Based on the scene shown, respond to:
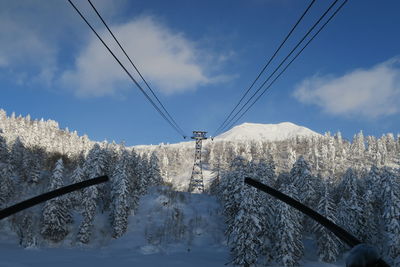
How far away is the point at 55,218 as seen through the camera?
2375 inches

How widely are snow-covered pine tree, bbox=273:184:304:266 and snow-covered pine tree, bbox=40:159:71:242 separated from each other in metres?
37.5

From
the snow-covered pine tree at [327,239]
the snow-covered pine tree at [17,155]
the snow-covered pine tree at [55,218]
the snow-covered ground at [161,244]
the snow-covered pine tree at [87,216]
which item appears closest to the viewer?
the snow-covered ground at [161,244]

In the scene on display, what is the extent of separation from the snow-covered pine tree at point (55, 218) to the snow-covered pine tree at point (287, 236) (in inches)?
1478

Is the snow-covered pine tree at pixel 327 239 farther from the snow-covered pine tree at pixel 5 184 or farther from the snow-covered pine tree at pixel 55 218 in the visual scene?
the snow-covered pine tree at pixel 5 184

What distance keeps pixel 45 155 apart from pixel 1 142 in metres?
30.8

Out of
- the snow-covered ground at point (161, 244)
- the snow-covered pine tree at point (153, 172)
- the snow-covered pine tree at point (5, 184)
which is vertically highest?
the snow-covered pine tree at point (153, 172)

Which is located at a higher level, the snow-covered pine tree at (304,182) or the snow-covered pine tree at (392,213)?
the snow-covered pine tree at (304,182)

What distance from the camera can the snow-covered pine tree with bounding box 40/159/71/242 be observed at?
60.1m

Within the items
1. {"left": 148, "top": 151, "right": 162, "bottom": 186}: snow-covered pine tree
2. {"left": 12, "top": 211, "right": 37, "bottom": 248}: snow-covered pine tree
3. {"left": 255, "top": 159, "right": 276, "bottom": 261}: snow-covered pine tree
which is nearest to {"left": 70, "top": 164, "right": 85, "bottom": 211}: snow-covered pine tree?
{"left": 12, "top": 211, "right": 37, "bottom": 248}: snow-covered pine tree

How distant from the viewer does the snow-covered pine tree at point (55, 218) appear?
60.1 metres

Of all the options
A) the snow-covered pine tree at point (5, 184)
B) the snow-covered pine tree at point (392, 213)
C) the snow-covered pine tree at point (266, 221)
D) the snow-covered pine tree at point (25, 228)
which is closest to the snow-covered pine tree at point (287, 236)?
the snow-covered pine tree at point (266, 221)

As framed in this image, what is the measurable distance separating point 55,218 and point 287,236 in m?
39.8

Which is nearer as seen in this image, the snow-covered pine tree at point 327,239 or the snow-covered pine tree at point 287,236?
the snow-covered pine tree at point 287,236

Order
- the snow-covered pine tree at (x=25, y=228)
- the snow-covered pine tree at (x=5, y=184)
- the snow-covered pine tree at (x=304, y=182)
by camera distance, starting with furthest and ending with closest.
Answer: the snow-covered pine tree at (x=5, y=184) → the snow-covered pine tree at (x=304, y=182) → the snow-covered pine tree at (x=25, y=228)
